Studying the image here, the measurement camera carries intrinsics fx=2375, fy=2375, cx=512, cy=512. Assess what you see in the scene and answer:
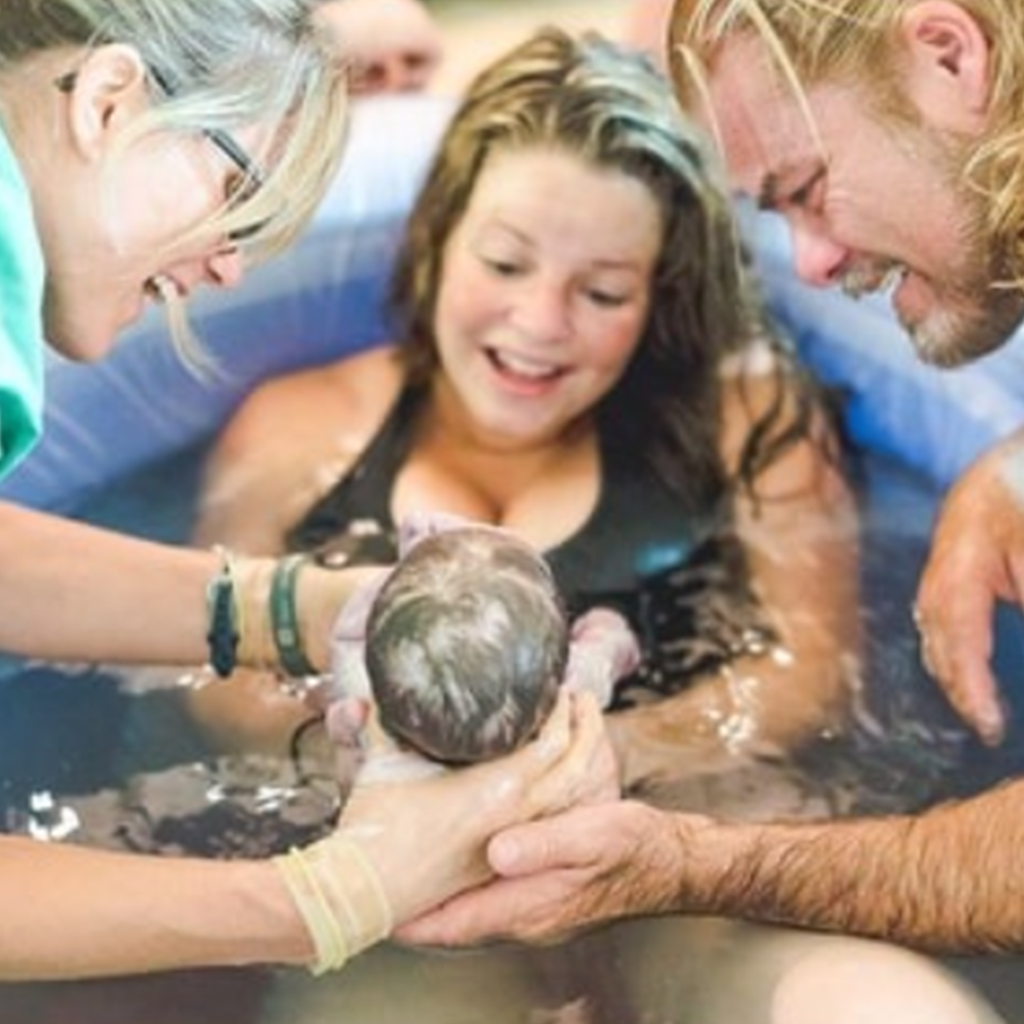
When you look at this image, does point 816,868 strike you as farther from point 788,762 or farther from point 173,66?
point 173,66

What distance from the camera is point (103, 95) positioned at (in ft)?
5.06

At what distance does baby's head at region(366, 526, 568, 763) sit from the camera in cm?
157

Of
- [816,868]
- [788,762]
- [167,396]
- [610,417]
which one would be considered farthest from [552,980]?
[167,396]

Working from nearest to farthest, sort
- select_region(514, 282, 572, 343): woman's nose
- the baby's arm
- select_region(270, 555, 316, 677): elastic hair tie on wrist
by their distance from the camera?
1. the baby's arm
2. select_region(270, 555, 316, 677): elastic hair tie on wrist
3. select_region(514, 282, 572, 343): woman's nose

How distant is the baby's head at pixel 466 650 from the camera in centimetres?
157

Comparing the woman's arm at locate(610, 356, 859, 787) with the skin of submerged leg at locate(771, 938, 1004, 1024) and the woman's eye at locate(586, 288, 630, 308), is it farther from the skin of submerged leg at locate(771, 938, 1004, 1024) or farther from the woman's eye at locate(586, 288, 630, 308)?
the skin of submerged leg at locate(771, 938, 1004, 1024)

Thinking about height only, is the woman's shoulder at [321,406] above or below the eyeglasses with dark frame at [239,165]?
below

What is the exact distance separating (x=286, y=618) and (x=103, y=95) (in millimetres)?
544

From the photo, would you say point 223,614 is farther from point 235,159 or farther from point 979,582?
point 979,582

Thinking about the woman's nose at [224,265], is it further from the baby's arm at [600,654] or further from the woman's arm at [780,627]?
the woman's arm at [780,627]

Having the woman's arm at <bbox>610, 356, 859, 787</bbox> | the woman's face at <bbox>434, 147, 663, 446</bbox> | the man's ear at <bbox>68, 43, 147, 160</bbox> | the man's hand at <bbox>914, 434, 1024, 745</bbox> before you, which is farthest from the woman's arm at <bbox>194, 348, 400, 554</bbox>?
the man's ear at <bbox>68, 43, 147, 160</bbox>

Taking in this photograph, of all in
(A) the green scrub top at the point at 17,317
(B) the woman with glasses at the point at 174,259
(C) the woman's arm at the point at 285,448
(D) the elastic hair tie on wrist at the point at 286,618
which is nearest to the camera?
(A) the green scrub top at the point at 17,317

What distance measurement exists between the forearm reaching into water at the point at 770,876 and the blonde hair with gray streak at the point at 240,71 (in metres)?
0.47

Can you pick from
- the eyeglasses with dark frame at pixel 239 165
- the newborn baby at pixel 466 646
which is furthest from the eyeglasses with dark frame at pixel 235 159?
the newborn baby at pixel 466 646
